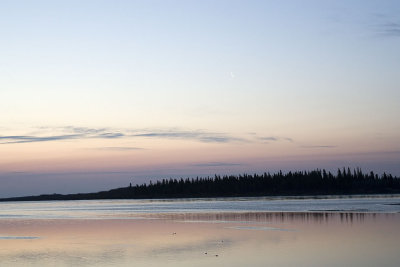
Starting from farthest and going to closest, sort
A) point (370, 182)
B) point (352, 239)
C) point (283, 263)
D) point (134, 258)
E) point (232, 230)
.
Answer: point (370, 182)
point (232, 230)
point (352, 239)
point (134, 258)
point (283, 263)

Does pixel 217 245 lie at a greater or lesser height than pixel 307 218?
lesser

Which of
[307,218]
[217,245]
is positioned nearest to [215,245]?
[217,245]

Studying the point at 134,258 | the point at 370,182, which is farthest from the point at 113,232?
the point at 370,182

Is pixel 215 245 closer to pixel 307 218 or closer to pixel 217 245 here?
pixel 217 245

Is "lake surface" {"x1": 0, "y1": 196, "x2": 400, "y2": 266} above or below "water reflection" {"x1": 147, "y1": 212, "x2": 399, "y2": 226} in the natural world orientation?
below

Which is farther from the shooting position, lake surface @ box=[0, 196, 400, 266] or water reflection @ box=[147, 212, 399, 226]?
water reflection @ box=[147, 212, 399, 226]

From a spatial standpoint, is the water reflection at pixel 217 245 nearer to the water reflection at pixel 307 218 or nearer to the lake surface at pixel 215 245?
the lake surface at pixel 215 245

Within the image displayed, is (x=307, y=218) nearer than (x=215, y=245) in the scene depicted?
No

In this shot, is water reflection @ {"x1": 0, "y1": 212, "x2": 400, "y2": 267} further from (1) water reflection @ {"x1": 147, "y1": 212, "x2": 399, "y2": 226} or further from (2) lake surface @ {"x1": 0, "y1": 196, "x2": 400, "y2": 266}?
(1) water reflection @ {"x1": 147, "y1": 212, "x2": 399, "y2": 226}

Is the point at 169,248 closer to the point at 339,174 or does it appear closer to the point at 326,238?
the point at 326,238

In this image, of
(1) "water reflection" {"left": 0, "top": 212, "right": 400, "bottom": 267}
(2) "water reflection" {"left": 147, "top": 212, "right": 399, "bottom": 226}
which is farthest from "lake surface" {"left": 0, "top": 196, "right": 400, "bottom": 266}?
(2) "water reflection" {"left": 147, "top": 212, "right": 399, "bottom": 226}

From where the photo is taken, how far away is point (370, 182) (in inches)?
7052

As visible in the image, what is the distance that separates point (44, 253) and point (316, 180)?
165990 mm

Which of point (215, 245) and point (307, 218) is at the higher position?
point (307, 218)
